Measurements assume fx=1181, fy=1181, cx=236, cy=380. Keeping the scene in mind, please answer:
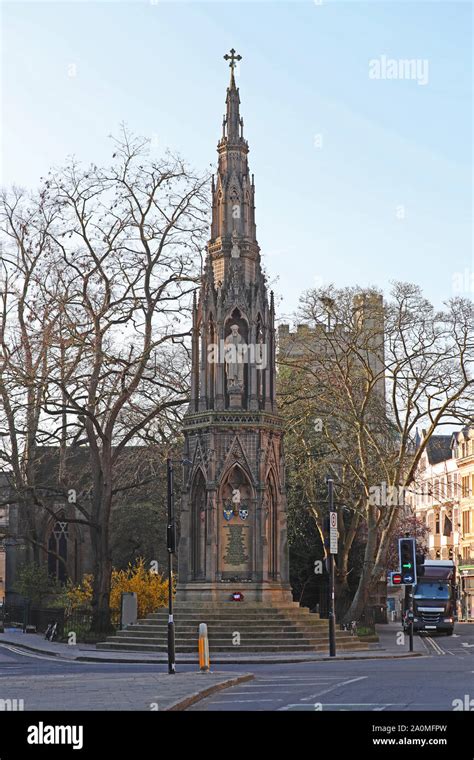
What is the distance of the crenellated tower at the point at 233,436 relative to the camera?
114 feet

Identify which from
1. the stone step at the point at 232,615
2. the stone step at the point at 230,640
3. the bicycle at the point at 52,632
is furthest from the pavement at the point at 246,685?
the bicycle at the point at 52,632

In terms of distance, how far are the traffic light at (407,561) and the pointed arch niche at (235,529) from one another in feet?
16.5

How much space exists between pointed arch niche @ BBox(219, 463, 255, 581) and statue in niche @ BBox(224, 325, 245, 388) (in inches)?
104

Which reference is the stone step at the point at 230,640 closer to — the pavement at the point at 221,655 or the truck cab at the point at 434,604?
the pavement at the point at 221,655

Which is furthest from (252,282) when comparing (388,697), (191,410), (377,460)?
(388,697)

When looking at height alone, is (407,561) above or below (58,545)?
below

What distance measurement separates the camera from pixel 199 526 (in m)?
35.5

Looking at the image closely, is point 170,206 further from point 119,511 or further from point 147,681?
point 147,681

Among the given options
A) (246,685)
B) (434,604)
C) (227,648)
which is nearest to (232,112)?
(227,648)

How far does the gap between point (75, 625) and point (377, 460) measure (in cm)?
1352

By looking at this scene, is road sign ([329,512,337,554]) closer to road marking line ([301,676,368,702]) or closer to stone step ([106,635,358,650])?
stone step ([106,635,358,650])

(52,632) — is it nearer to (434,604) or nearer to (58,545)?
(434,604)

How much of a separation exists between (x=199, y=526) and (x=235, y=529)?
1251 millimetres

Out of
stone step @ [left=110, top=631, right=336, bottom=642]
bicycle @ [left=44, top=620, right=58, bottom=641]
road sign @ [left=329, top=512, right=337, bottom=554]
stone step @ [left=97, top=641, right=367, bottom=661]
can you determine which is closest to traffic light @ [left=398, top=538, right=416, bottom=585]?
stone step @ [left=97, top=641, right=367, bottom=661]
